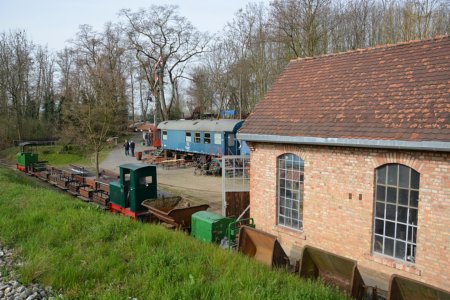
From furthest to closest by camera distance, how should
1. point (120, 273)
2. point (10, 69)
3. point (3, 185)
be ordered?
point (10, 69), point (3, 185), point (120, 273)

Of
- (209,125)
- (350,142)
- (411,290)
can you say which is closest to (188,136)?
(209,125)

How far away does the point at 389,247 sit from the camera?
8.50m

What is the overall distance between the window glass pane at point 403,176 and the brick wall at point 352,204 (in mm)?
198

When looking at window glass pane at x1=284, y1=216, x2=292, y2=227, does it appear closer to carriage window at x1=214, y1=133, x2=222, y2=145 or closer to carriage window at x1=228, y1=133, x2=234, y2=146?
carriage window at x1=228, y1=133, x2=234, y2=146

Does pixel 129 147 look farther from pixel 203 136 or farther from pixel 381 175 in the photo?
pixel 381 175

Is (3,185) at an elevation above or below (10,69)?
below

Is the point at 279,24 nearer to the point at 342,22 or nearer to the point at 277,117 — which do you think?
the point at 342,22

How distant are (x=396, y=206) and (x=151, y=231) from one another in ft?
18.5

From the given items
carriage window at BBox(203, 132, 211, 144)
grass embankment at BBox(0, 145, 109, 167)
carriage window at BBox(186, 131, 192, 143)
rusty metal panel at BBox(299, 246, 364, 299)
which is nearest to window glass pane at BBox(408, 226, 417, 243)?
rusty metal panel at BBox(299, 246, 364, 299)

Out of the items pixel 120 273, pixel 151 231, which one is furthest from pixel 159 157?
pixel 120 273

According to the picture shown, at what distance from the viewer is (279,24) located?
2872 centimetres

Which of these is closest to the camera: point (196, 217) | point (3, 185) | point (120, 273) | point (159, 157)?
point (120, 273)

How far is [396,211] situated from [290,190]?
10.1 feet

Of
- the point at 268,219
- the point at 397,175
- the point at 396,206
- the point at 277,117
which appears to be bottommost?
the point at 268,219
